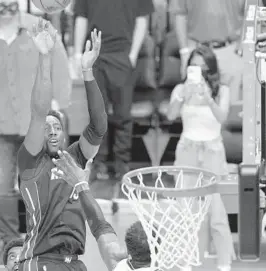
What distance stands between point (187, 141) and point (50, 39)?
188 centimetres

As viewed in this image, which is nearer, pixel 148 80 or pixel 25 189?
pixel 25 189

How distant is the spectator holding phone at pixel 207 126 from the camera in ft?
24.4

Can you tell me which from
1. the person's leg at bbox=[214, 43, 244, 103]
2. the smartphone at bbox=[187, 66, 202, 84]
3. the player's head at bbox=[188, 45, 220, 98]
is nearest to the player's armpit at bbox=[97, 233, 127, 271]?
the smartphone at bbox=[187, 66, 202, 84]

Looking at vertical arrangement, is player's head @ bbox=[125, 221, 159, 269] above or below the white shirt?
above

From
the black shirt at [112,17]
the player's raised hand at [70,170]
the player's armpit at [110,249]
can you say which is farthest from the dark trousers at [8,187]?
the player's raised hand at [70,170]

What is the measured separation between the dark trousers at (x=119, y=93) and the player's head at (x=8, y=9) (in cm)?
97

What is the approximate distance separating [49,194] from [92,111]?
0.59 metres

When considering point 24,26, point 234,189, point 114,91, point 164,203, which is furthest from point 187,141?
point 234,189

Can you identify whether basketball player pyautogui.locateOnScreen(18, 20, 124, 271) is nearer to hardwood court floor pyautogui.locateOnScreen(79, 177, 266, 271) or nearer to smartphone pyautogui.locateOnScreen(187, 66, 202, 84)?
smartphone pyautogui.locateOnScreen(187, 66, 202, 84)

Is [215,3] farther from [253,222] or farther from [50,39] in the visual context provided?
[253,222]

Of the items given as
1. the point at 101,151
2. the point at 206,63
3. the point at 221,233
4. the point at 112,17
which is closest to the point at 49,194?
the point at 221,233

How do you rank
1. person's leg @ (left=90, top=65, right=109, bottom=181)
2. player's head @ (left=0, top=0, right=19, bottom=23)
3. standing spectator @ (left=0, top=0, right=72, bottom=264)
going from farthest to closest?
person's leg @ (left=90, top=65, right=109, bottom=181) < player's head @ (left=0, top=0, right=19, bottom=23) < standing spectator @ (left=0, top=0, right=72, bottom=264)

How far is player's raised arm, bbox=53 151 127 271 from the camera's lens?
5750 millimetres

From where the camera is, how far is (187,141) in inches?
303
